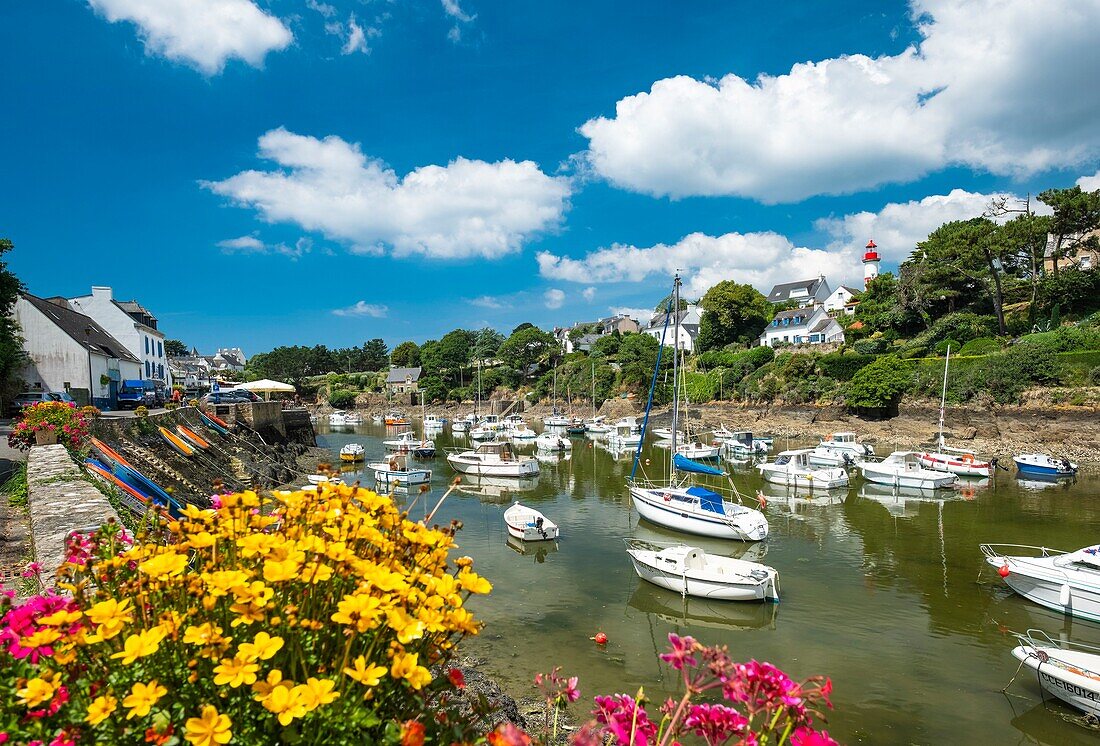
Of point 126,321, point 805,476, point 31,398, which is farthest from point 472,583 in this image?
point 126,321

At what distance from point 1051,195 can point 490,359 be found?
80.9 m

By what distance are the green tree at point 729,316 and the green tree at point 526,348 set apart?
28.6m

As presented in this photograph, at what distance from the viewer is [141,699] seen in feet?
5.75

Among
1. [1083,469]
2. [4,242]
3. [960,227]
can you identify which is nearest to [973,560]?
[1083,469]

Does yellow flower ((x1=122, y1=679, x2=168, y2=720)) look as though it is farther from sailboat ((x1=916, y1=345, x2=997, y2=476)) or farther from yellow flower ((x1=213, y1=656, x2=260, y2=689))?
sailboat ((x1=916, y1=345, x2=997, y2=476))

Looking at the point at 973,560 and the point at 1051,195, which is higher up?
the point at 1051,195

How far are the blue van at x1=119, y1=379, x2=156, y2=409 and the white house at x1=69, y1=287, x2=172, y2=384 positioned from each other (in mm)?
5464

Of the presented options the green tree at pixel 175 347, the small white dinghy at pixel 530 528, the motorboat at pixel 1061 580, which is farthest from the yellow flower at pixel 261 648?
the green tree at pixel 175 347

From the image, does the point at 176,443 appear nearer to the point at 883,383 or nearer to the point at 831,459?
the point at 831,459

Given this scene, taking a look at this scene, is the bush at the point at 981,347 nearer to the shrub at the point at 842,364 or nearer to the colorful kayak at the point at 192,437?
the shrub at the point at 842,364

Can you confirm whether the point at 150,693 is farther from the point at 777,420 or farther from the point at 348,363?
the point at 348,363

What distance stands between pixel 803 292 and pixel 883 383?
45.4m

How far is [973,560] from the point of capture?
64.2 ft

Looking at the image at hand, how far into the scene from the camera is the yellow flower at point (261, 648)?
5.99 feet
